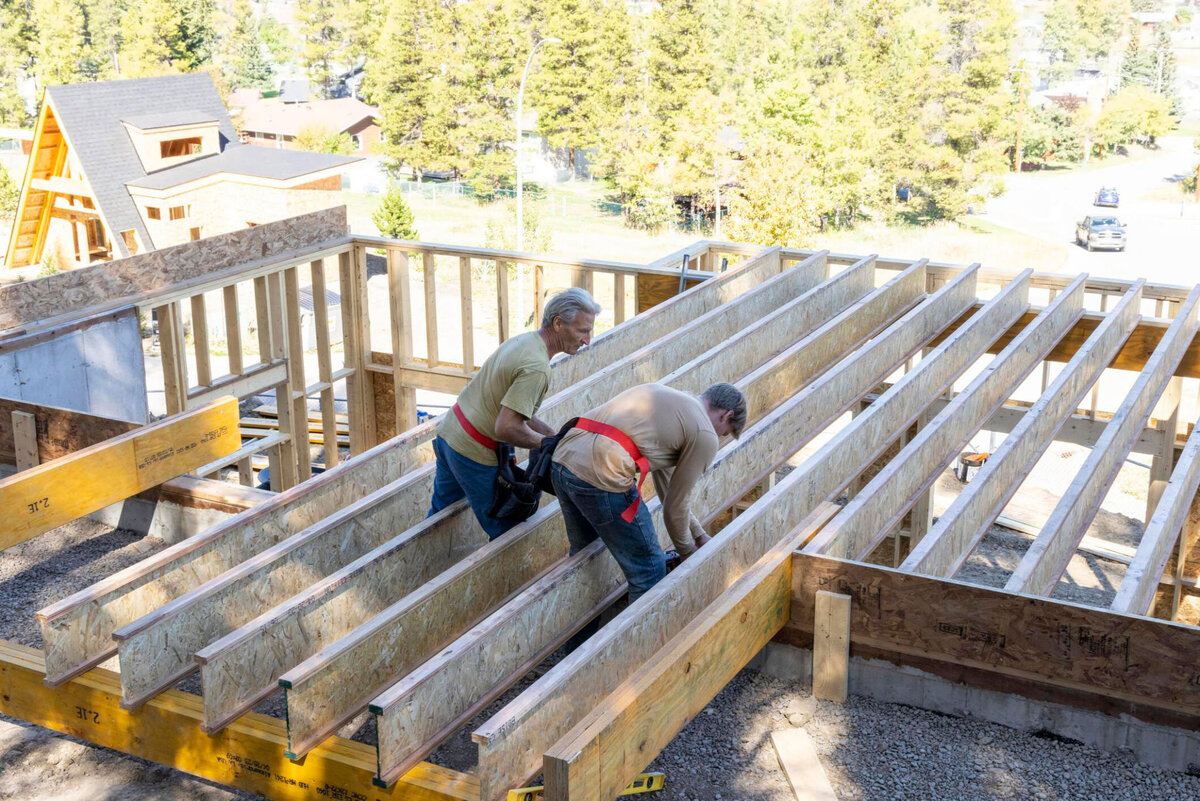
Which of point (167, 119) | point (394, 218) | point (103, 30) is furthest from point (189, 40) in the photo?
point (167, 119)

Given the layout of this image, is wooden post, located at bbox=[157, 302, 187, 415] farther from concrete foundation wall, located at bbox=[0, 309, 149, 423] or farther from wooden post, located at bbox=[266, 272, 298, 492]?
wooden post, located at bbox=[266, 272, 298, 492]

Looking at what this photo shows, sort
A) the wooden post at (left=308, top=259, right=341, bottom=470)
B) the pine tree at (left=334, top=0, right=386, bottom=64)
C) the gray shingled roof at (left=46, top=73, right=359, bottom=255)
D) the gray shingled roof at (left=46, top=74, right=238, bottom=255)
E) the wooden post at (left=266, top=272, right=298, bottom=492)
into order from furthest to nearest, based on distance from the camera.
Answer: the pine tree at (left=334, top=0, right=386, bottom=64)
the gray shingled roof at (left=46, top=73, right=359, bottom=255)
the gray shingled roof at (left=46, top=74, right=238, bottom=255)
the wooden post at (left=308, top=259, right=341, bottom=470)
the wooden post at (left=266, top=272, right=298, bottom=492)

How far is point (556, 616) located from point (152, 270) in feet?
22.5

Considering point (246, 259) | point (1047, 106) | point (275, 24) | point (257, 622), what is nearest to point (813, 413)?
point (257, 622)

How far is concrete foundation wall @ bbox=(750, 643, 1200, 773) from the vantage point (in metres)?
5.27

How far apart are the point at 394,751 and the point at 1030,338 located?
694 centimetres

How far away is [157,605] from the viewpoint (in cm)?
573

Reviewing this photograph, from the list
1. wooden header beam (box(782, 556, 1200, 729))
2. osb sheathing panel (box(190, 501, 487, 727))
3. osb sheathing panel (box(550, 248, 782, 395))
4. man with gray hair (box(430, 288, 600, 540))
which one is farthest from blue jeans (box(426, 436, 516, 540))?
osb sheathing panel (box(550, 248, 782, 395))

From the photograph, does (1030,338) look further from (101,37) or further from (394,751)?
(101,37)

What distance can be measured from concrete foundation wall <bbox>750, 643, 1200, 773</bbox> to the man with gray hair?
170 centimetres

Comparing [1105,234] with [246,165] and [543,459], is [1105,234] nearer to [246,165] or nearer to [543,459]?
[246,165]

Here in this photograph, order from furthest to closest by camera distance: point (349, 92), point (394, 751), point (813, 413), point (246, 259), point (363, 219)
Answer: point (349, 92)
point (363, 219)
point (246, 259)
point (813, 413)
point (394, 751)

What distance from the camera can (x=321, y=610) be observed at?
5.25m

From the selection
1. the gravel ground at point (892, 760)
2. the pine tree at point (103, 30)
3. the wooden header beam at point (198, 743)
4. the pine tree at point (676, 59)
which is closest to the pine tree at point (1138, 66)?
the pine tree at point (676, 59)
